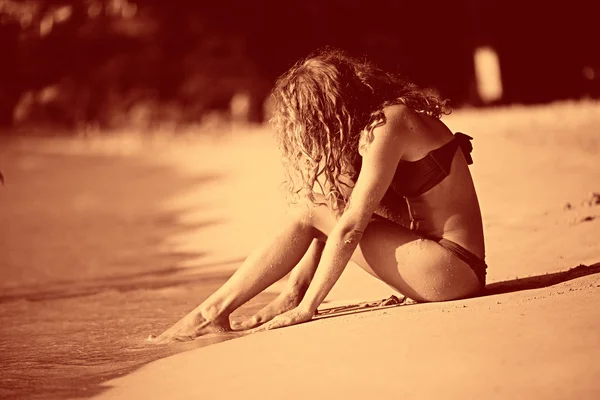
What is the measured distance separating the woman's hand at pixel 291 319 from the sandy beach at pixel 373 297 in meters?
0.08

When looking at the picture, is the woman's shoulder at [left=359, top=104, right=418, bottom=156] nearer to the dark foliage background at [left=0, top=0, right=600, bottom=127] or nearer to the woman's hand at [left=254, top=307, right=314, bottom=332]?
the woman's hand at [left=254, top=307, right=314, bottom=332]

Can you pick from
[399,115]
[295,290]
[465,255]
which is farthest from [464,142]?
[295,290]

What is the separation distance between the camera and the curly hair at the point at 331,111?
404 cm

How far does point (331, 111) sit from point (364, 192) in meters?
0.40

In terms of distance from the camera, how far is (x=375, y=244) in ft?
13.4

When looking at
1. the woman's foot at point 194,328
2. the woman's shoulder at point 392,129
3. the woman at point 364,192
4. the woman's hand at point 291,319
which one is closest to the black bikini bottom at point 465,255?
the woman at point 364,192

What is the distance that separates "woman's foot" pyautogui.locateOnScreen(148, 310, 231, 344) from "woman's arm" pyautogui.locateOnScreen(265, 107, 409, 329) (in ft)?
1.76

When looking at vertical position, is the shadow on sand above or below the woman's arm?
below

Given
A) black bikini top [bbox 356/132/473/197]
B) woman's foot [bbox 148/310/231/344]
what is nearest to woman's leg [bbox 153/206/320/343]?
woman's foot [bbox 148/310/231/344]

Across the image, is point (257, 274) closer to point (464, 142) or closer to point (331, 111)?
point (331, 111)

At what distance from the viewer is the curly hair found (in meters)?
4.04

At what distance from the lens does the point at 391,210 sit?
4.32 m

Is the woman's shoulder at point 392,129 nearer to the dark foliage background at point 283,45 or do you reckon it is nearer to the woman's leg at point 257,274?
the woman's leg at point 257,274

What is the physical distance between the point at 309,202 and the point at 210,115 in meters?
22.6
